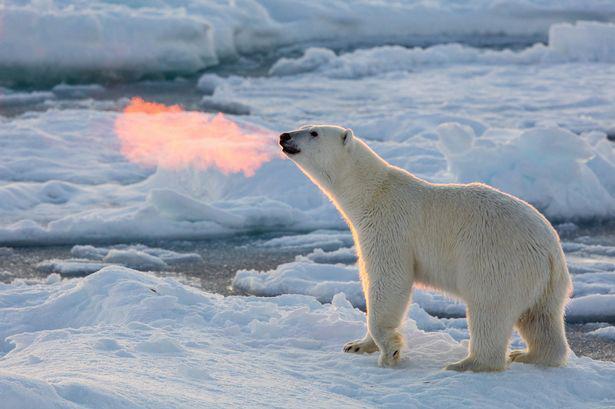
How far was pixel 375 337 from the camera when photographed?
161 inches

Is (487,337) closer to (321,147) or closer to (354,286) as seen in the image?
(321,147)

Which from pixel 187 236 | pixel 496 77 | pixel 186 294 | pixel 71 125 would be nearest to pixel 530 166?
pixel 187 236

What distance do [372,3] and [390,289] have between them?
66.1ft

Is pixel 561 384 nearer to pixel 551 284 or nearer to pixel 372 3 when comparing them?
pixel 551 284

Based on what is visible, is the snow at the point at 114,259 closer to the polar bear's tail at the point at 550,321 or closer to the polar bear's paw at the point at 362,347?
the polar bear's paw at the point at 362,347

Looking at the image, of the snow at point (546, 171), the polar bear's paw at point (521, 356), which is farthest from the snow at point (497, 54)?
the polar bear's paw at point (521, 356)

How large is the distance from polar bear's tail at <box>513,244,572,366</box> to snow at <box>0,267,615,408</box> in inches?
3.1

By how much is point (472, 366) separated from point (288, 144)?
Result: 130 cm

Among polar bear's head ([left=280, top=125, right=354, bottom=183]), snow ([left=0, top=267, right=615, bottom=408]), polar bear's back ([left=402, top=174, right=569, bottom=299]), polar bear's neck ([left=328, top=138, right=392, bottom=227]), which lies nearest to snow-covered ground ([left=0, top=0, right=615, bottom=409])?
snow ([left=0, top=267, right=615, bottom=408])

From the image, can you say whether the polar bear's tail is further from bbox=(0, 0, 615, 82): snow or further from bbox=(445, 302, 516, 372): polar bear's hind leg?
bbox=(0, 0, 615, 82): snow

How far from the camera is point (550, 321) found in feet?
13.2

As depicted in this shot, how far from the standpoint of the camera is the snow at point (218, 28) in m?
15.9

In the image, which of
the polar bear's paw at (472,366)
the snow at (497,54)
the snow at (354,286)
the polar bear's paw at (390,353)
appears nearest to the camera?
the polar bear's paw at (472,366)

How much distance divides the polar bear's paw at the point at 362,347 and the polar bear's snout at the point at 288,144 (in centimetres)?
94
